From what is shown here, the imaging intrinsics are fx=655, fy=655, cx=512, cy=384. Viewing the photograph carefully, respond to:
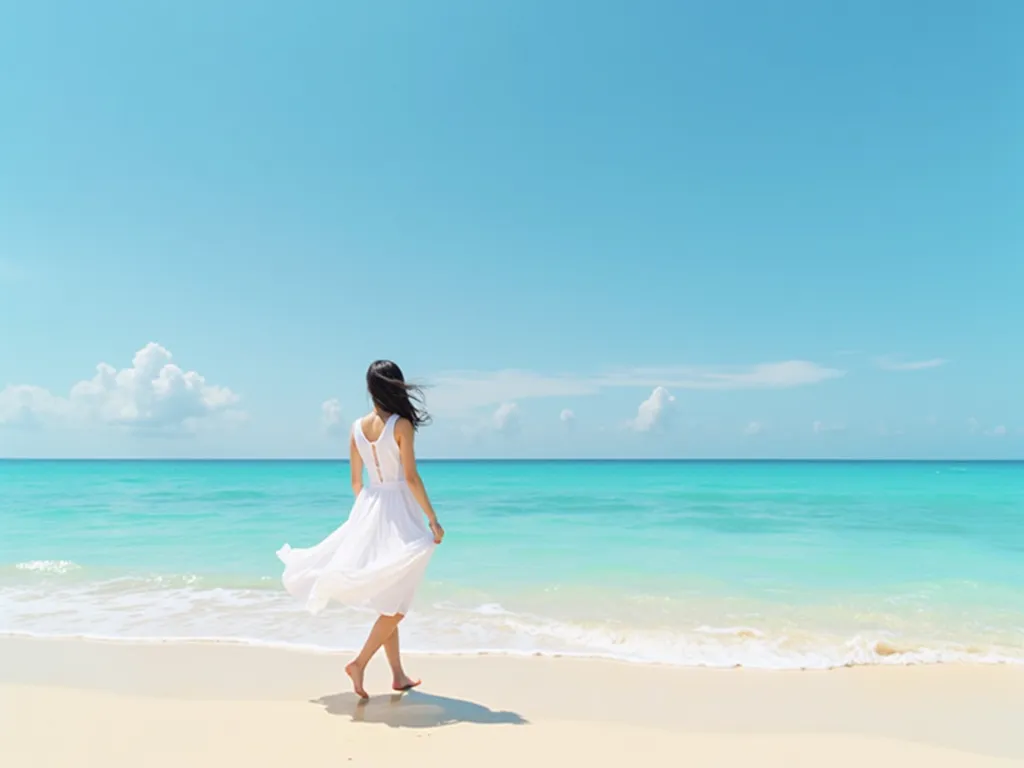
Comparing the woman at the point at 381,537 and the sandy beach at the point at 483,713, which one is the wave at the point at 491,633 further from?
the woman at the point at 381,537

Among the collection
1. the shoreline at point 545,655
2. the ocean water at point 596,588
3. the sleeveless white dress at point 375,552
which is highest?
the sleeveless white dress at point 375,552

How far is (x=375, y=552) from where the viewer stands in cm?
418

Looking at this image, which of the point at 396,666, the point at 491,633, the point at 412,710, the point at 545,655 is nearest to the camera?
the point at 412,710

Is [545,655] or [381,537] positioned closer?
[381,537]

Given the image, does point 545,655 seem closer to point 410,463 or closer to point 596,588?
point 410,463

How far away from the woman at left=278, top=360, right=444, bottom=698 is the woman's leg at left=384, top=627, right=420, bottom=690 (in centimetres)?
16

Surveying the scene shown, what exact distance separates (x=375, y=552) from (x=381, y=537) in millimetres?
99

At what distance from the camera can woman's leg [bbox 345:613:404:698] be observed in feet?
13.9

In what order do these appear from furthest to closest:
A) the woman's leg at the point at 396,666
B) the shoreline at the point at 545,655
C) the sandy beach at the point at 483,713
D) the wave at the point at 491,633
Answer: the wave at the point at 491,633 → the shoreline at the point at 545,655 → the woman's leg at the point at 396,666 → the sandy beach at the point at 483,713

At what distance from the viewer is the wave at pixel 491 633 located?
5.90 m

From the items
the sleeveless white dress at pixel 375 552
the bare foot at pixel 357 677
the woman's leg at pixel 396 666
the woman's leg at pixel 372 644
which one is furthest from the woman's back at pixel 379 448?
the bare foot at pixel 357 677

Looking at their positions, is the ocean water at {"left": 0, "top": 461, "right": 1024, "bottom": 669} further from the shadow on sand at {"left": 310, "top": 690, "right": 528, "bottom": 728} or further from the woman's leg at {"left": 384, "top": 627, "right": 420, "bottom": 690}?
the shadow on sand at {"left": 310, "top": 690, "right": 528, "bottom": 728}

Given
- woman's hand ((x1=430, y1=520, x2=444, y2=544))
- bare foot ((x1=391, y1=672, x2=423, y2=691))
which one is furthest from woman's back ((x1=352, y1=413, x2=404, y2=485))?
bare foot ((x1=391, y1=672, x2=423, y2=691))

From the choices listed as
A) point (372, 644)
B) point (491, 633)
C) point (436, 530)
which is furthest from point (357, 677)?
point (491, 633)
